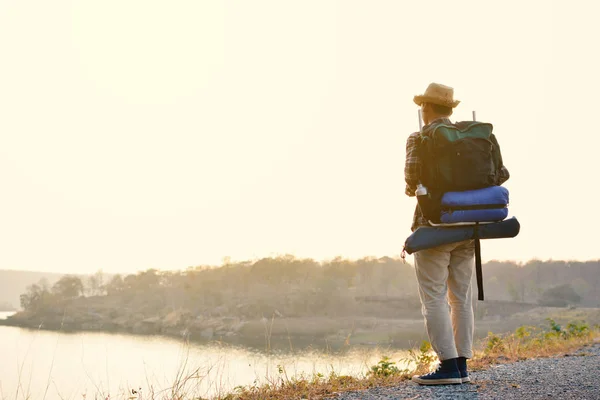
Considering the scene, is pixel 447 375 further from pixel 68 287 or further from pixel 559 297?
pixel 68 287

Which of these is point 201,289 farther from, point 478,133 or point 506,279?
point 478,133

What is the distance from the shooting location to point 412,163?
3533 mm

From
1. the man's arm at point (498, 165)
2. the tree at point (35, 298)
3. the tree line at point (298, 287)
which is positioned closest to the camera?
the man's arm at point (498, 165)

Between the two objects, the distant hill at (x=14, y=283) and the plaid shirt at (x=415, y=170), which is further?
the distant hill at (x=14, y=283)

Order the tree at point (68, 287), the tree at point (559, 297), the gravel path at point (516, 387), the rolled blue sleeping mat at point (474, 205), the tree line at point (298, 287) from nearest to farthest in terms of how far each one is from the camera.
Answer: the gravel path at point (516, 387)
the rolled blue sleeping mat at point (474, 205)
the tree at point (559, 297)
the tree line at point (298, 287)
the tree at point (68, 287)

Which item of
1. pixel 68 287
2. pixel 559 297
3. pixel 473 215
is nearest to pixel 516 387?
pixel 473 215

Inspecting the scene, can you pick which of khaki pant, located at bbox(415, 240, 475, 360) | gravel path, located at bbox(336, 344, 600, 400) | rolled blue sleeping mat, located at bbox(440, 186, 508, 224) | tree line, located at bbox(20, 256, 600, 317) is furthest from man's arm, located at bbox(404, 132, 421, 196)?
tree line, located at bbox(20, 256, 600, 317)

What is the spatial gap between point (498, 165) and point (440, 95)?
2.01 feet

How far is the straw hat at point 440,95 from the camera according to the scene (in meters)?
3.72

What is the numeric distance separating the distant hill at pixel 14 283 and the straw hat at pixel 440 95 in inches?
4656

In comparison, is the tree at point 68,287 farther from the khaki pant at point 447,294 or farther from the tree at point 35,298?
the khaki pant at point 447,294

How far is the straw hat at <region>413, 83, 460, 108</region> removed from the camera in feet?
12.2

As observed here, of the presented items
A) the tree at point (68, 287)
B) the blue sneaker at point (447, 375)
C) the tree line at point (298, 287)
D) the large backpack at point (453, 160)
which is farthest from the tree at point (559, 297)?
the large backpack at point (453, 160)

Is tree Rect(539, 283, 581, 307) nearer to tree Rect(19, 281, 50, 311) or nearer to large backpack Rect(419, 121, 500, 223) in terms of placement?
tree Rect(19, 281, 50, 311)
